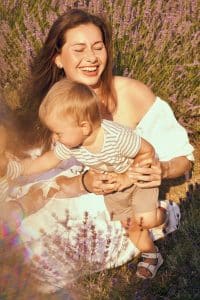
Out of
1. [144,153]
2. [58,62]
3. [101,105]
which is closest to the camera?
[144,153]

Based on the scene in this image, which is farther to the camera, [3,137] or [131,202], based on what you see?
[3,137]

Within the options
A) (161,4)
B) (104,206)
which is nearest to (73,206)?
(104,206)

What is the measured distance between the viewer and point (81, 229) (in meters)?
3.41

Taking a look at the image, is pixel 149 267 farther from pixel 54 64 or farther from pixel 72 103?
pixel 54 64

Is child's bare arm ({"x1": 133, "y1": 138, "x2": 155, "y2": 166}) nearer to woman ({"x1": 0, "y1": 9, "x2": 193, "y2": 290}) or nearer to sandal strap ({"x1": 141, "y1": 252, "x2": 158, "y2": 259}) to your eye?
woman ({"x1": 0, "y1": 9, "x2": 193, "y2": 290})

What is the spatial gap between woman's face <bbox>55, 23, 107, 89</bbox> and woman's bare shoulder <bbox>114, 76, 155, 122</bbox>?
0.30 m

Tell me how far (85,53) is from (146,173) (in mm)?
812

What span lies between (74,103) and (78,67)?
2.30ft

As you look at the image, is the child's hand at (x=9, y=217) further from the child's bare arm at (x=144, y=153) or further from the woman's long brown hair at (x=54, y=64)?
the child's bare arm at (x=144, y=153)

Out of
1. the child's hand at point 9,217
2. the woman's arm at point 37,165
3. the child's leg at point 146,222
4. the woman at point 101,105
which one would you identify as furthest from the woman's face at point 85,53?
the child's hand at point 9,217

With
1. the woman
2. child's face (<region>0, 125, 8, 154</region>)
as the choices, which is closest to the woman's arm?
child's face (<region>0, 125, 8, 154</region>)

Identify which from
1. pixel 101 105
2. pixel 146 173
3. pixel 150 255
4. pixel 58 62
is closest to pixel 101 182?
pixel 146 173

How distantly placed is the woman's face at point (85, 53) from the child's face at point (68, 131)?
0.60 m

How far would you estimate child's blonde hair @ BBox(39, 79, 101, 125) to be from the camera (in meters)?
2.92
